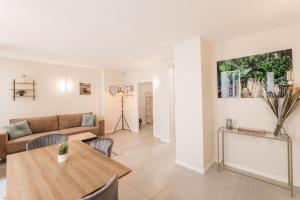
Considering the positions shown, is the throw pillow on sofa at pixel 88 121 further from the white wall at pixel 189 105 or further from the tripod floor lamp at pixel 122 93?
the white wall at pixel 189 105

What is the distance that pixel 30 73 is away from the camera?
441cm

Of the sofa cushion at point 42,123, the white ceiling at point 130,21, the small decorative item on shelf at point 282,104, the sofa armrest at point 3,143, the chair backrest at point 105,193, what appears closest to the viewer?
the chair backrest at point 105,193

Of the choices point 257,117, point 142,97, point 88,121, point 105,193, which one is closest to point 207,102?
point 257,117

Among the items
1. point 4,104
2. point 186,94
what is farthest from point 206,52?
point 4,104

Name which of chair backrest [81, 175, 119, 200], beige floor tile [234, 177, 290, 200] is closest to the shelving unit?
chair backrest [81, 175, 119, 200]

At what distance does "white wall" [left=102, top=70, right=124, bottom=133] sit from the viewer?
5832 mm

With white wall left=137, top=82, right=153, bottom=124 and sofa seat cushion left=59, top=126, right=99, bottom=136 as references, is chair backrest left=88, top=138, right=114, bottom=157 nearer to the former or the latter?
sofa seat cushion left=59, top=126, right=99, bottom=136

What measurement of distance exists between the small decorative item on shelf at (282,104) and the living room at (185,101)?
0.04 feet

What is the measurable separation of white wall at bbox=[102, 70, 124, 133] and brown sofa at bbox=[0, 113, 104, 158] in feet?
2.99

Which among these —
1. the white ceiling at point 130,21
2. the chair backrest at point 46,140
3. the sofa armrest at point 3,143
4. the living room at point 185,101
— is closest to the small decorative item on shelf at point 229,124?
the living room at point 185,101

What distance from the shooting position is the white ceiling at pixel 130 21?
5.87 feet

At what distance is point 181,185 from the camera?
239cm

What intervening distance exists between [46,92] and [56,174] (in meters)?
4.20

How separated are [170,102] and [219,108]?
1874 millimetres
